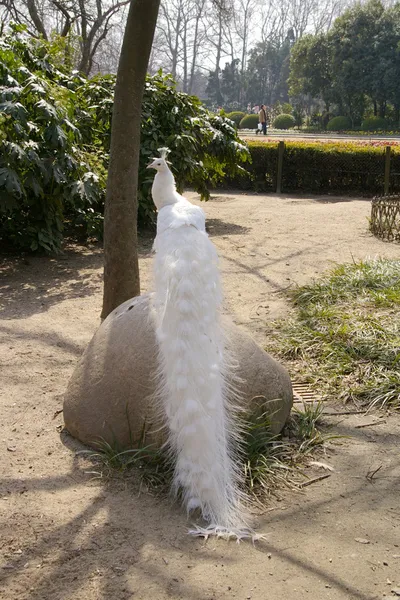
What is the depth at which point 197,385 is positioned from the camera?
3.24 metres

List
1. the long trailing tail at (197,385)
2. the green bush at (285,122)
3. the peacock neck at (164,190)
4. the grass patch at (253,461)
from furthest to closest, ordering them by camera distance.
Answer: the green bush at (285,122)
the peacock neck at (164,190)
the grass patch at (253,461)
the long trailing tail at (197,385)

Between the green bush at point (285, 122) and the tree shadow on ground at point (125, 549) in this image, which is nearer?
the tree shadow on ground at point (125, 549)

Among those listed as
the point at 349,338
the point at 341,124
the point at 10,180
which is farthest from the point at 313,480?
the point at 341,124

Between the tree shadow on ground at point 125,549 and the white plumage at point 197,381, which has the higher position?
the white plumage at point 197,381

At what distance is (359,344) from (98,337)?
2265 mm

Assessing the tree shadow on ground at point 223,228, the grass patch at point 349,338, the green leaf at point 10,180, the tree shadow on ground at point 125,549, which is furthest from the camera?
the tree shadow on ground at point 223,228

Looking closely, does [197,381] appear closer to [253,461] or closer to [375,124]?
[253,461]

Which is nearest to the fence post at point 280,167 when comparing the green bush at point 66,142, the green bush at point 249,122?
the green bush at point 66,142

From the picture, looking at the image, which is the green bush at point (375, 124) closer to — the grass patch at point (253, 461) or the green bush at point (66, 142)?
the green bush at point (66, 142)

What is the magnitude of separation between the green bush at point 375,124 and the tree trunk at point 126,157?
115ft

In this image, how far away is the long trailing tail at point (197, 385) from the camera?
121 inches

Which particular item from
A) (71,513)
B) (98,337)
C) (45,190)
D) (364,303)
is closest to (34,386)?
(98,337)

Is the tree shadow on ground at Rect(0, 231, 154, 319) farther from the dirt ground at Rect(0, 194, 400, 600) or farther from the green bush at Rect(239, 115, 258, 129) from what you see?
the green bush at Rect(239, 115, 258, 129)

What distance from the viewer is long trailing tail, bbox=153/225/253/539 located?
3.08m
